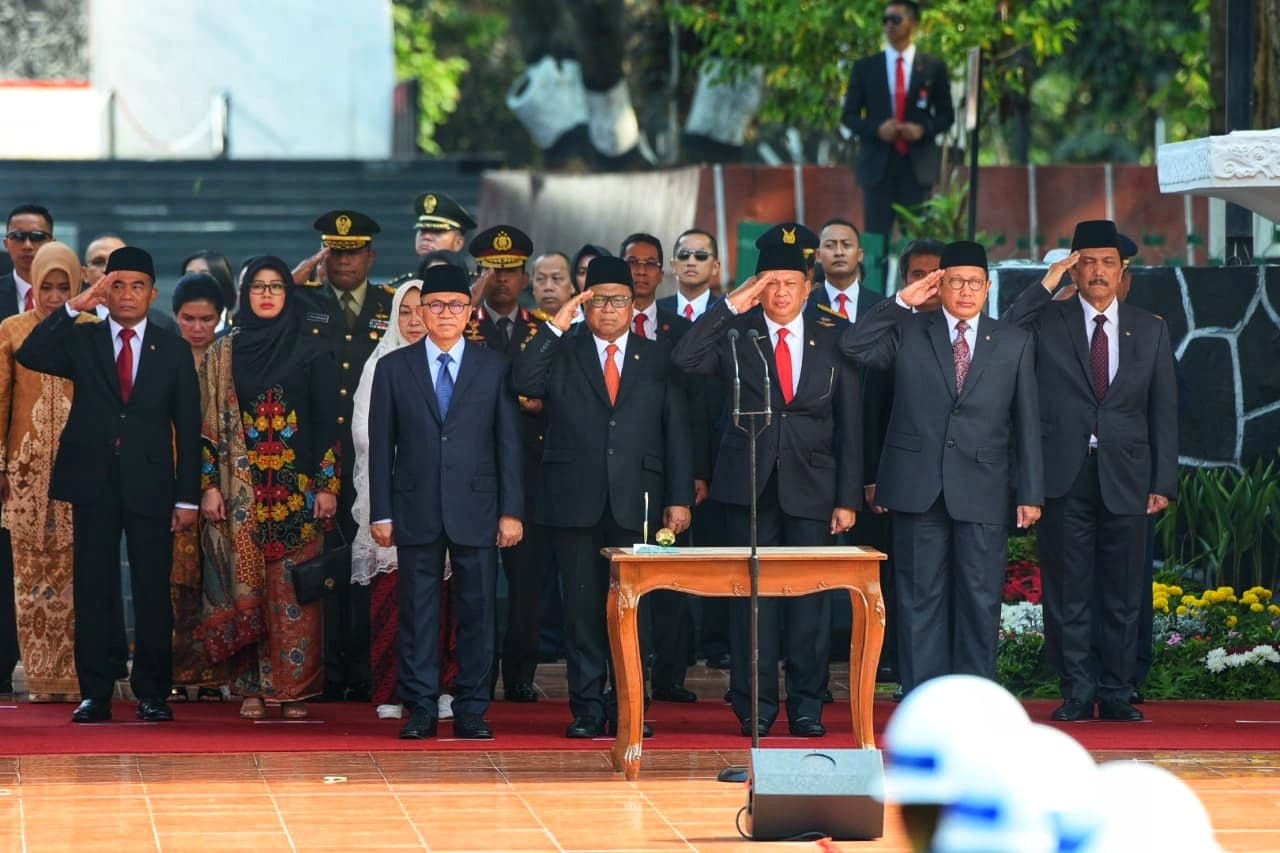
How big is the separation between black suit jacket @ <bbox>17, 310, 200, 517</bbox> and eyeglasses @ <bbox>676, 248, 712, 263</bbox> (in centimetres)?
241

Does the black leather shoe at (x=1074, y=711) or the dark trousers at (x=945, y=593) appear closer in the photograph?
the dark trousers at (x=945, y=593)

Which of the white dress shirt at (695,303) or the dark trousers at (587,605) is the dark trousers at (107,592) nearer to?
the dark trousers at (587,605)

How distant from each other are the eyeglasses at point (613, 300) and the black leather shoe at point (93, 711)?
8.43ft

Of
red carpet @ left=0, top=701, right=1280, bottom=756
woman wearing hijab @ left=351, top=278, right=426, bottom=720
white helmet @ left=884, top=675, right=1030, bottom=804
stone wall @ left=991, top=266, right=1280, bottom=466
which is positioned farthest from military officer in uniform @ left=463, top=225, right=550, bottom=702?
white helmet @ left=884, top=675, right=1030, bottom=804

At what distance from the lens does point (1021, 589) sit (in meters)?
10.6

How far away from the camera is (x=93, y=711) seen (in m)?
9.07

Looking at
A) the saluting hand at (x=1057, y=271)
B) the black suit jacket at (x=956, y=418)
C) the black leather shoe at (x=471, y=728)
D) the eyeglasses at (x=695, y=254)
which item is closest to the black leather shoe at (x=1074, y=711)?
the black suit jacket at (x=956, y=418)

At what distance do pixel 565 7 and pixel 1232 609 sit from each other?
12262 mm

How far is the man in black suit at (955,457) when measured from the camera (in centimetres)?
866

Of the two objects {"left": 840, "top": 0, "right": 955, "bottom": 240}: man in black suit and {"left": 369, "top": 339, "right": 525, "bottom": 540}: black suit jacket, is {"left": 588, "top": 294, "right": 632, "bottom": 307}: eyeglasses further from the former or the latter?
{"left": 840, "top": 0, "right": 955, "bottom": 240}: man in black suit

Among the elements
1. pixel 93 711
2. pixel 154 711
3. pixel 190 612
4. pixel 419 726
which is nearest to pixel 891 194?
pixel 190 612

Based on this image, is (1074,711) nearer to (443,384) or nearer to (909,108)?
Result: (443,384)

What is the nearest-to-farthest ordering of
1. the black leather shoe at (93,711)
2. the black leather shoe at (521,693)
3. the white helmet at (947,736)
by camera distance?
the white helmet at (947,736) < the black leather shoe at (93,711) < the black leather shoe at (521,693)

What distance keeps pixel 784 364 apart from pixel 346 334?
1.99 metres
